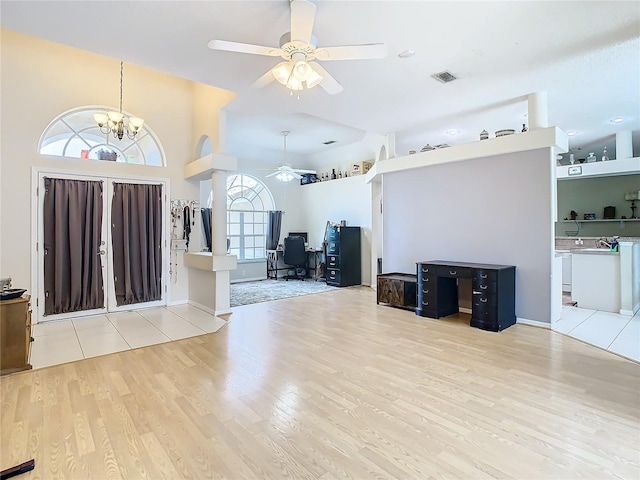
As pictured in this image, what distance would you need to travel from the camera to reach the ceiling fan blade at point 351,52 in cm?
262

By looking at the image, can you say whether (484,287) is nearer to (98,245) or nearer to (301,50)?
(301,50)

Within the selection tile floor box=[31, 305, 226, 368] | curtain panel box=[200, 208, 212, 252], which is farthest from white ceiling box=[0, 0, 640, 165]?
curtain panel box=[200, 208, 212, 252]

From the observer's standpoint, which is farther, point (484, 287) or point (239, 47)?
point (484, 287)

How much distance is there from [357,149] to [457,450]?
301 inches

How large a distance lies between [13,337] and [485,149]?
595 cm

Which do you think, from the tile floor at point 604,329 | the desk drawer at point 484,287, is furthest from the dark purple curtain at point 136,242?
the tile floor at point 604,329

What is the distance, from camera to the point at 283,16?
2809 millimetres

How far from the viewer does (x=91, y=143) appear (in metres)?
5.27

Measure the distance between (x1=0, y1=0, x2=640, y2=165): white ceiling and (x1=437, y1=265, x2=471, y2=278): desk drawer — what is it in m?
2.32

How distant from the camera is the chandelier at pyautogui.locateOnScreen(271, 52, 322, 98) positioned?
2748 millimetres

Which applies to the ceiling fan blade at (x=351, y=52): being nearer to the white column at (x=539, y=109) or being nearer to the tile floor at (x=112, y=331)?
the white column at (x=539, y=109)

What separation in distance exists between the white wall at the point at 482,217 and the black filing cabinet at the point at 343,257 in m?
1.71

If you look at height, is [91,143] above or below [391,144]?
below

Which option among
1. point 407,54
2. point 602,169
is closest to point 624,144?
point 602,169
